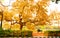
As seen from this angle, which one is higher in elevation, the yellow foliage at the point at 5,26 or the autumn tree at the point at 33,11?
the autumn tree at the point at 33,11

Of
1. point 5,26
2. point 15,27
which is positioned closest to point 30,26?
point 15,27

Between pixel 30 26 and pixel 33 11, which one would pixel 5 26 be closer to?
pixel 30 26

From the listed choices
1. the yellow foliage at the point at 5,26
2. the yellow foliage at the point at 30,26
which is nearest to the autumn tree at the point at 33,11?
the yellow foliage at the point at 30,26

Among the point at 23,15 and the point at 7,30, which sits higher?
the point at 23,15

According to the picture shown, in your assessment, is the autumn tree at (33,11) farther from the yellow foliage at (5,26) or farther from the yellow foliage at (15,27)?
the yellow foliage at (5,26)

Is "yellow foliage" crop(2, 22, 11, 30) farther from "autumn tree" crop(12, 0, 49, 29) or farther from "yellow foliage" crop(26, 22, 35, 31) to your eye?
"yellow foliage" crop(26, 22, 35, 31)

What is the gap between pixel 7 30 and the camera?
3402 mm

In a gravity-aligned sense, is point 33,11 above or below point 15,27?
above

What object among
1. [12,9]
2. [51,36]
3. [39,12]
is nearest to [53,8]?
[39,12]

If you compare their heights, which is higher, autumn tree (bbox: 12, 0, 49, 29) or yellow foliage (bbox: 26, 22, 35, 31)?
autumn tree (bbox: 12, 0, 49, 29)

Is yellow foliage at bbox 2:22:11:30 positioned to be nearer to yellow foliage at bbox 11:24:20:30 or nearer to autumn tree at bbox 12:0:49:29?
yellow foliage at bbox 11:24:20:30

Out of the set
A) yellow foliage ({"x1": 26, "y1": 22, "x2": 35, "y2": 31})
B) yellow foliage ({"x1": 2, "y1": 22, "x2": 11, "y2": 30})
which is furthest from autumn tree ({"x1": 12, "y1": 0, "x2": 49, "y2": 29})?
yellow foliage ({"x1": 2, "y1": 22, "x2": 11, "y2": 30})

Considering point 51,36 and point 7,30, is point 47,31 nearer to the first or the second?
Answer: point 51,36

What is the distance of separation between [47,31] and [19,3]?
0.74 meters
